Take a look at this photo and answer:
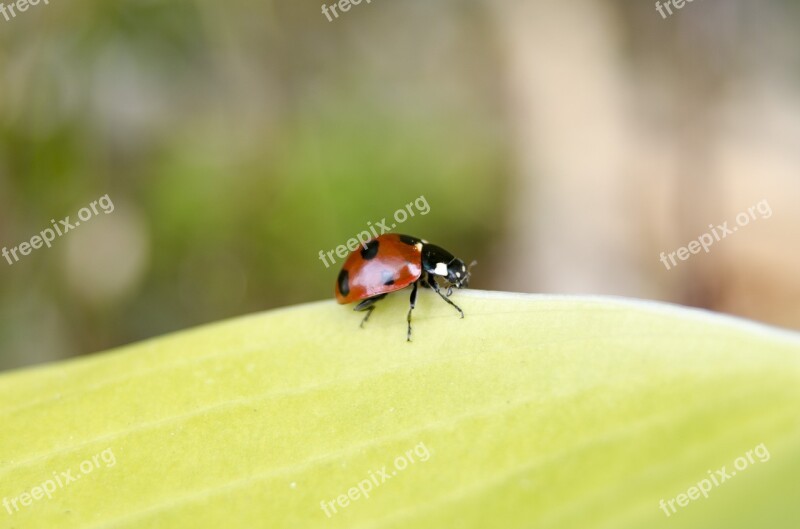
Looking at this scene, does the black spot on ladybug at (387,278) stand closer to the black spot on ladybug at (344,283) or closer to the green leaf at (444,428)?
the black spot on ladybug at (344,283)

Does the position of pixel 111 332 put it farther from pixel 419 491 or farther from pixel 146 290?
pixel 419 491

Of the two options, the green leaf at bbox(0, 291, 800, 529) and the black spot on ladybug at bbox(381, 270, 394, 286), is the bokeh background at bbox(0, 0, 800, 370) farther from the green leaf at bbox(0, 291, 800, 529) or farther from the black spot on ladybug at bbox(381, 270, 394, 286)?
the green leaf at bbox(0, 291, 800, 529)

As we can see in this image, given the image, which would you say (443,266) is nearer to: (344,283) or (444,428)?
(344,283)

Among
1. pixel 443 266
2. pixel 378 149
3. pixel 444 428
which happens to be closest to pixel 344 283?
pixel 443 266

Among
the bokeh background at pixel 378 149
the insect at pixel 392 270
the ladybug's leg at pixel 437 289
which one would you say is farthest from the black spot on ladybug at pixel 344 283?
the bokeh background at pixel 378 149

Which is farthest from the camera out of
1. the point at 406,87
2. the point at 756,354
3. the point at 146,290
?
the point at 406,87

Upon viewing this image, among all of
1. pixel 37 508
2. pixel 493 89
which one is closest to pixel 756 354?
pixel 37 508
